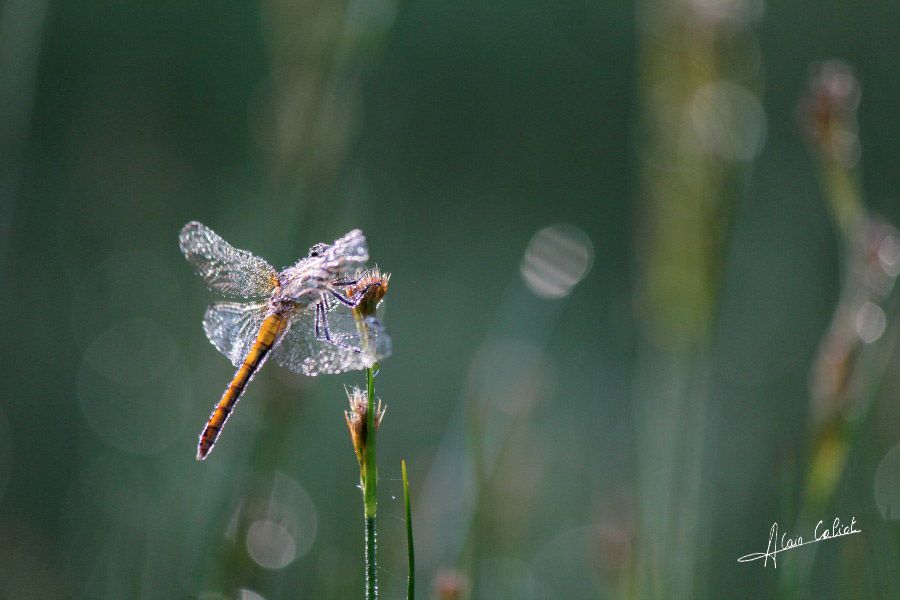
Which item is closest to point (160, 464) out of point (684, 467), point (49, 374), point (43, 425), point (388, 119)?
point (43, 425)

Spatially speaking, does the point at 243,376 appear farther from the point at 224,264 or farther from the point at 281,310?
the point at 224,264

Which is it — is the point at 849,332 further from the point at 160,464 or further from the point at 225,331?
the point at 160,464

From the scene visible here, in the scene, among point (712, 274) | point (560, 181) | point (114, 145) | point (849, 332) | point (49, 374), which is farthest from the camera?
point (560, 181)

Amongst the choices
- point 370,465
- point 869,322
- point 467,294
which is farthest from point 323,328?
point 467,294

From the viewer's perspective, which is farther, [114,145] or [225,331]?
[114,145]

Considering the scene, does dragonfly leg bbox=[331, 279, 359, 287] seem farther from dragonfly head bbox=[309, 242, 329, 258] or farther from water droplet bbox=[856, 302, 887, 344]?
water droplet bbox=[856, 302, 887, 344]

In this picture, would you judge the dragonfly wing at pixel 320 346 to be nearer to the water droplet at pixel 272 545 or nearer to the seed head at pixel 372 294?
the seed head at pixel 372 294
